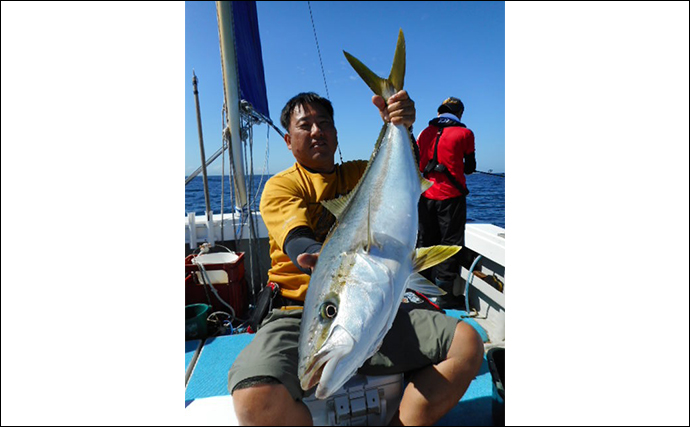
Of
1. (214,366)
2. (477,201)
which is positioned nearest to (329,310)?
(214,366)

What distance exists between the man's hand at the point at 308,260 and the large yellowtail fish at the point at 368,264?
0.06 m

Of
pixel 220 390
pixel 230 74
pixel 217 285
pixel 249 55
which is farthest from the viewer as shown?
pixel 249 55

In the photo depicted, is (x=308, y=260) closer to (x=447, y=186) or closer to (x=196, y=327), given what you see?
(x=196, y=327)

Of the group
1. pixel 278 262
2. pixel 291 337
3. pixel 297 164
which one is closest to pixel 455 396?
pixel 291 337

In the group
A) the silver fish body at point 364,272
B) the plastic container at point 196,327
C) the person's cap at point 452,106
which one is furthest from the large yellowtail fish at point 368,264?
the person's cap at point 452,106

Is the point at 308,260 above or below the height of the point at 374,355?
above

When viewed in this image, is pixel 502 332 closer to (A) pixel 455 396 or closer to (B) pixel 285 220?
(A) pixel 455 396

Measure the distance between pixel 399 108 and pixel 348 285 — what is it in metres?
0.62

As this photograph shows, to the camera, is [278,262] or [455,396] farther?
[278,262]

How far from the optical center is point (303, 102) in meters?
1.69

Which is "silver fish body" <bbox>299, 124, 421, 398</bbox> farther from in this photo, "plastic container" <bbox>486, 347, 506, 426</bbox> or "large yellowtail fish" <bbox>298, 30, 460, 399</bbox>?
"plastic container" <bbox>486, 347, 506, 426</bbox>

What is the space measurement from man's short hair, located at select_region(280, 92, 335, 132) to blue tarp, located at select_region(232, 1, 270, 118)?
1.63 meters

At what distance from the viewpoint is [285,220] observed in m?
1.46

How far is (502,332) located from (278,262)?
1.69 meters
